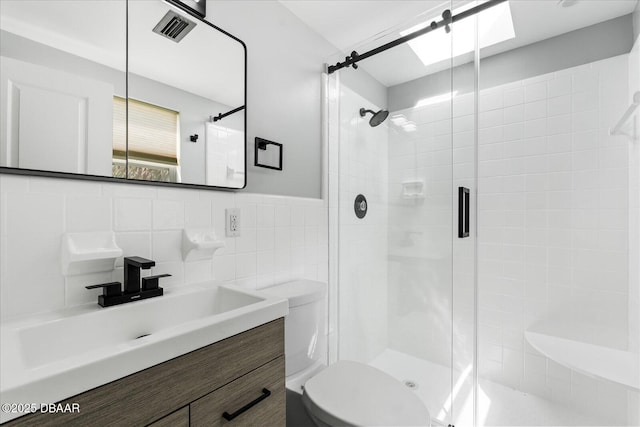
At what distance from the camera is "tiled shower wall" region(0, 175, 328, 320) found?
2.64 ft

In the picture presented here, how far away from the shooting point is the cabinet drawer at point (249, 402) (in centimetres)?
72

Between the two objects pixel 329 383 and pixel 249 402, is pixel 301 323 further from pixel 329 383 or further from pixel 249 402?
pixel 249 402

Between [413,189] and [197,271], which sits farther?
[413,189]

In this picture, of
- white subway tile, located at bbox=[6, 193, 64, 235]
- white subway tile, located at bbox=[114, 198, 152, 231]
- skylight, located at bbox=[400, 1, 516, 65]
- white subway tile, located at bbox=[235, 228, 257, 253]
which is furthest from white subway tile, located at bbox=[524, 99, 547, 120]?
white subway tile, located at bbox=[6, 193, 64, 235]

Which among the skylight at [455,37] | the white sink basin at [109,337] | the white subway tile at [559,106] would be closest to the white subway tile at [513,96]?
the white subway tile at [559,106]

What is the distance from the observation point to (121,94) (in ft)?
3.26

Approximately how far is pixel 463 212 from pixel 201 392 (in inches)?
54.5

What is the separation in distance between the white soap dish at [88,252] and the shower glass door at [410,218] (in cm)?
122

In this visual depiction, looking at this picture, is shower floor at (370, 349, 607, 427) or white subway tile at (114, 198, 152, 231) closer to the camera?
white subway tile at (114, 198, 152, 231)

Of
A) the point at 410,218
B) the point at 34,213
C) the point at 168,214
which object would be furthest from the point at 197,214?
the point at 410,218

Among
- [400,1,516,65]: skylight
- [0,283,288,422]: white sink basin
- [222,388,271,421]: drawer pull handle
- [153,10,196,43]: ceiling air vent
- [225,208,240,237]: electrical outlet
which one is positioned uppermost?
[400,1,516,65]: skylight

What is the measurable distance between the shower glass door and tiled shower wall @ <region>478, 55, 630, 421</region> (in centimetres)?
51

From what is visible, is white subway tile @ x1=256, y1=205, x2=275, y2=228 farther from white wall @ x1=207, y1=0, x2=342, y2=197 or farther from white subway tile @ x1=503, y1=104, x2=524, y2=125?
white subway tile @ x1=503, y1=104, x2=524, y2=125

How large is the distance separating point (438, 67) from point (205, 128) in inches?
48.6
